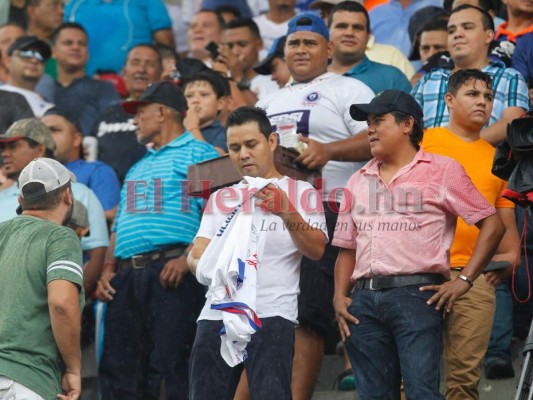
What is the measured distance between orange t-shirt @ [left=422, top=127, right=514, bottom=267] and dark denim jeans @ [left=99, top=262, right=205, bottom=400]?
6.50ft

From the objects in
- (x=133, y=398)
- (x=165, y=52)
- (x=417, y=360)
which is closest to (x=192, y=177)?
(x=133, y=398)

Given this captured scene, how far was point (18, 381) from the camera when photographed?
693 cm

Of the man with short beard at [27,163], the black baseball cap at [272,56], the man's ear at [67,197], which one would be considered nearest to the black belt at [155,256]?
the man with short beard at [27,163]

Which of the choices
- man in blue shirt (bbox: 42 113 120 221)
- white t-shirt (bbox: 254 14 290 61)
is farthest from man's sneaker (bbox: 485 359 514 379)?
white t-shirt (bbox: 254 14 290 61)

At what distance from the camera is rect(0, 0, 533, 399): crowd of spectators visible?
8633mm

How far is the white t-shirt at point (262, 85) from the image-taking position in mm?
12359

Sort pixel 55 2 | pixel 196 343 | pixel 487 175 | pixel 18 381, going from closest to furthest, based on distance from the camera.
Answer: pixel 18 381
pixel 196 343
pixel 487 175
pixel 55 2

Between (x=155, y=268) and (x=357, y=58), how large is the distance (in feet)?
8.60

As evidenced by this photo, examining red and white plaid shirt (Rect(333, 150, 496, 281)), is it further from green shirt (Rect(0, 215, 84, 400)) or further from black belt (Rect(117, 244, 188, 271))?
black belt (Rect(117, 244, 188, 271))

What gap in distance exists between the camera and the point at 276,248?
764 cm

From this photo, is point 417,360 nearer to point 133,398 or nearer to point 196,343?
point 196,343

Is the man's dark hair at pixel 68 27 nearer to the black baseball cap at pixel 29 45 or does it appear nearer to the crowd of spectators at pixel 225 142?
the black baseball cap at pixel 29 45

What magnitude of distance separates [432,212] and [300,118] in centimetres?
209

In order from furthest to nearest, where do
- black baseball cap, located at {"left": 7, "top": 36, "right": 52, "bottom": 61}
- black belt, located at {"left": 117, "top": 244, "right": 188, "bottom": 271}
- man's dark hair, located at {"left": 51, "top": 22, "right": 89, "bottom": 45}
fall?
man's dark hair, located at {"left": 51, "top": 22, "right": 89, "bottom": 45}, black baseball cap, located at {"left": 7, "top": 36, "right": 52, "bottom": 61}, black belt, located at {"left": 117, "top": 244, "right": 188, "bottom": 271}
